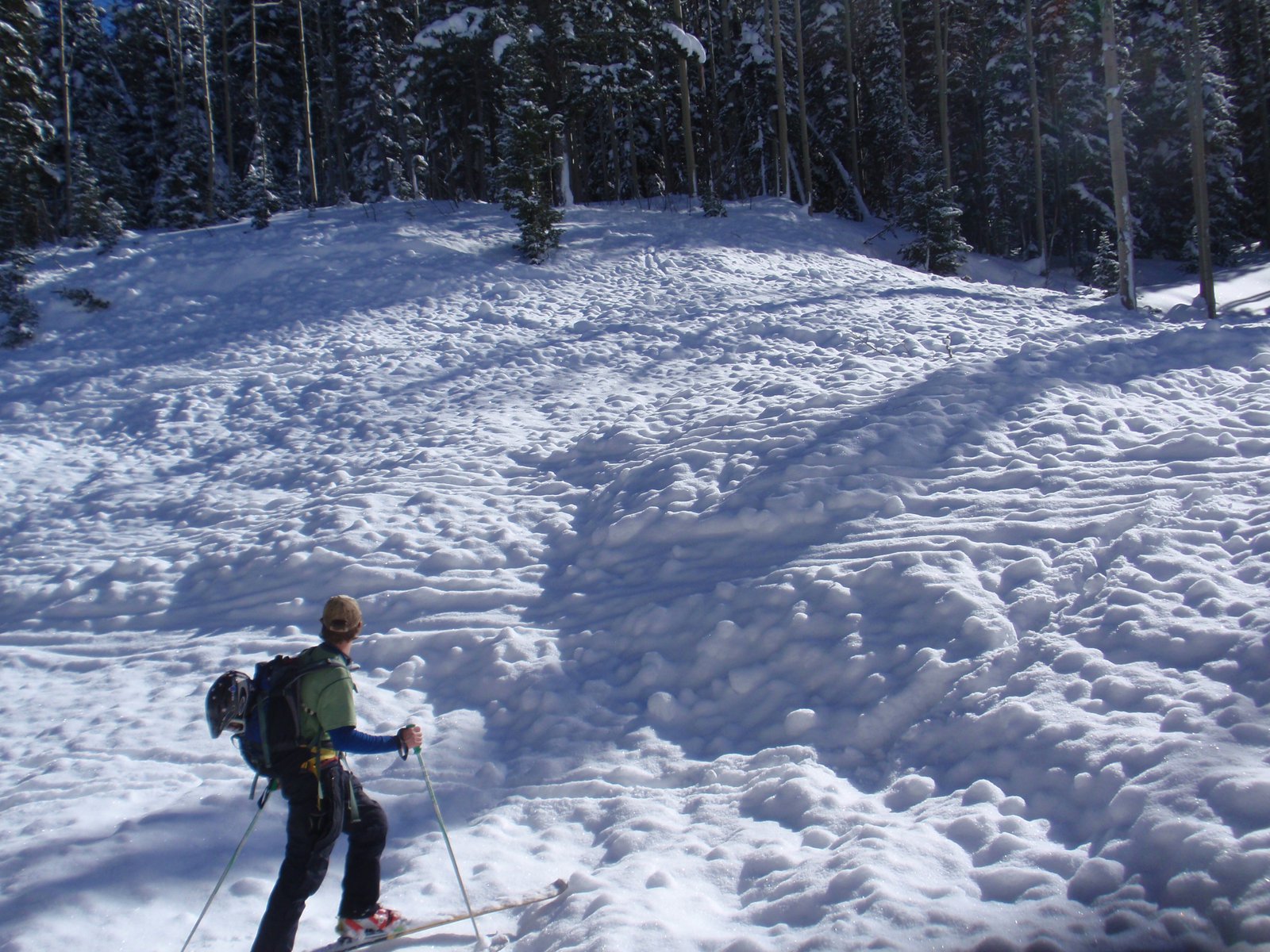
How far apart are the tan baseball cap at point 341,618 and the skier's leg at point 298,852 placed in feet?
2.08

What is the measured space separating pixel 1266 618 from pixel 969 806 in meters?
2.39

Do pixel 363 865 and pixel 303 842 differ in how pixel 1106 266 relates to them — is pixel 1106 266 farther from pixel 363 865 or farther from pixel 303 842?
pixel 303 842

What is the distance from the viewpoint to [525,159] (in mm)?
20781

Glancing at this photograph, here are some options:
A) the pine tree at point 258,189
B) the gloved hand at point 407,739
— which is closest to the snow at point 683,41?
the pine tree at point 258,189

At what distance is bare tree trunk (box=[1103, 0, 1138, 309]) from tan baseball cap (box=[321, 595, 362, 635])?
53.6 feet

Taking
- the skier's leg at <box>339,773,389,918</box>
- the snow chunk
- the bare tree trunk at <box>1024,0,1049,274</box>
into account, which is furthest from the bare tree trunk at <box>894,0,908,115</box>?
the skier's leg at <box>339,773,389,918</box>

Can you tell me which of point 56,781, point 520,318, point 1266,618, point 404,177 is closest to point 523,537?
point 56,781

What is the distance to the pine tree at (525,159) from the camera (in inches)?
808

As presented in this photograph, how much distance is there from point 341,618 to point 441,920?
1.57 meters

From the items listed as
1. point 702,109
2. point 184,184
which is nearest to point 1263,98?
point 702,109

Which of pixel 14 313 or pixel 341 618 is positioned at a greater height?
pixel 14 313

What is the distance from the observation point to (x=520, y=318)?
17.0 meters

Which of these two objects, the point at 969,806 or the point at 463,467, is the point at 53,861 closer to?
the point at 969,806

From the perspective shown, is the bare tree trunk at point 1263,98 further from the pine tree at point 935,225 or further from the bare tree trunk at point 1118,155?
the bare tree trunk at point 1118,155
